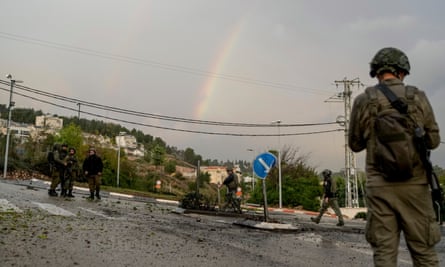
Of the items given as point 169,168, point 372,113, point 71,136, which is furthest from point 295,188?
point 169,168

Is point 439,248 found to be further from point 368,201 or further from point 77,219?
point 77,219

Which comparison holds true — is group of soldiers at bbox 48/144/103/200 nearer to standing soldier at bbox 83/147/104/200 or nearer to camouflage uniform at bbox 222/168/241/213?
standing soldier at bbox 83/147/104/200

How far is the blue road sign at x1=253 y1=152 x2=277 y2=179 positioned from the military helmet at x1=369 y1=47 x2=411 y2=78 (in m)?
8.69

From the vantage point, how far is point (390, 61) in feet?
12.5

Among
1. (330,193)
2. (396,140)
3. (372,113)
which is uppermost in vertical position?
(372,113)

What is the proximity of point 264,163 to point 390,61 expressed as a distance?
8876mm

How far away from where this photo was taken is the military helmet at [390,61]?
3.80 metres

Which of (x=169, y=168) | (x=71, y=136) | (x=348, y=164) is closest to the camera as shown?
(x=348, y=164)

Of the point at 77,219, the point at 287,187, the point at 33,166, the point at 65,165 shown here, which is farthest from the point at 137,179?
the point at 77,219

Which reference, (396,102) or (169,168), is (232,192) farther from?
(169,168)

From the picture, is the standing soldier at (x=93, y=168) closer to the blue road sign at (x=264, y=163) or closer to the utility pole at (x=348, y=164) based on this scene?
the blue road sign at (x=264, y=163)

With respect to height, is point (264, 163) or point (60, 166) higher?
point (60, 166)

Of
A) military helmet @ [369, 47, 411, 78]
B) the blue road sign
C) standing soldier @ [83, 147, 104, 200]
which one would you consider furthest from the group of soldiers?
military helmet @ [369, 47, 411, 78]

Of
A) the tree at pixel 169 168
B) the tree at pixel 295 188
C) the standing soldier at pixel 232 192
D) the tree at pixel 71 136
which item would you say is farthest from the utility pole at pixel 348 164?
the tree at pixel 169 168
